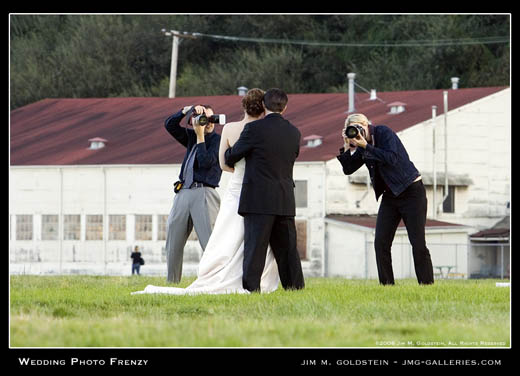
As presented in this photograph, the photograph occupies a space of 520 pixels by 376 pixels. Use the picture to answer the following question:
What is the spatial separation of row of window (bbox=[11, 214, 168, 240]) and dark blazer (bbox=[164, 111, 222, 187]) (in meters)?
32.0

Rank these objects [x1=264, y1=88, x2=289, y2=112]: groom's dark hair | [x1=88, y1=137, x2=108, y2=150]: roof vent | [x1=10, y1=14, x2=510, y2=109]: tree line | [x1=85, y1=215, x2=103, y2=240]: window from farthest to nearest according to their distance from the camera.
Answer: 1. [x1=10, y1=14, x2=510, y2=109]: tree line
2. [x1=88, y1=137, x2=108, y2=150]: roof vent
3. [x1=85, y1=215, x2=103, y2=240]: window
4. [x1=264, y1=88, x2=289, y2=112]: groom's dark hair

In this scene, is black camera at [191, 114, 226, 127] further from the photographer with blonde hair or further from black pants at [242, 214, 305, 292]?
black pants at [242, 214, 305, 292]

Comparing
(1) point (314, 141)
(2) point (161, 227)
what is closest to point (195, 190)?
(1) point (314, 141)

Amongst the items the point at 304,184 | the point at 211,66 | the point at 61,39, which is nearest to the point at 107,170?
the point at 304,184

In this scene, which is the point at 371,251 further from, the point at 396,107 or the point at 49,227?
the point at 49,227

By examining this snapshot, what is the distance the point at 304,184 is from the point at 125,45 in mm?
30851

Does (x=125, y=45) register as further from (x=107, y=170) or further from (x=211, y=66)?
(x=107, y=170)

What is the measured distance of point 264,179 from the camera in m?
12.4

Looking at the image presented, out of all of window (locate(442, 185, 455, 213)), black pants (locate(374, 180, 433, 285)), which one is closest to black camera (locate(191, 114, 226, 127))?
black pants (locate(374, 180, 433, 285))

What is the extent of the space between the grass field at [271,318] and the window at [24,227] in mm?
35304

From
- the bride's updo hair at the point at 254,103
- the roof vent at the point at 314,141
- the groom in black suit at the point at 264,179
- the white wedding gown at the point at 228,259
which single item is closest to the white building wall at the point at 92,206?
the roof vent at the point at 314,141

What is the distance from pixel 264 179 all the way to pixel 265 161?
166mm

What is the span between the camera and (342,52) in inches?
2749

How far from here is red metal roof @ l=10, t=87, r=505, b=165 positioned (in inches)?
1855
